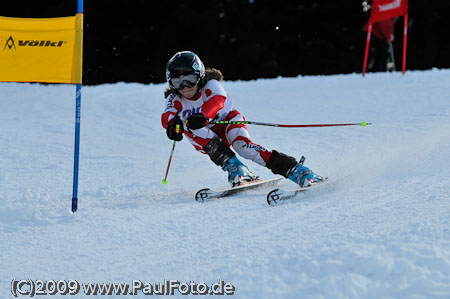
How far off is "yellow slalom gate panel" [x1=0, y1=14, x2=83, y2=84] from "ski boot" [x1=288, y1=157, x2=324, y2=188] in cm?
172

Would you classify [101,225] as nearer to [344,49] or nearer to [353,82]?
[353,82]

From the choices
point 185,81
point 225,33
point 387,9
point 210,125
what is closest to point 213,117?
point 210,125

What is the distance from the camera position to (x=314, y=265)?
87.0 inches

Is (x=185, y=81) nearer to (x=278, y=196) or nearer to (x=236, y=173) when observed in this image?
(x=236, y=173)

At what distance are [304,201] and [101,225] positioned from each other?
50.7 inches

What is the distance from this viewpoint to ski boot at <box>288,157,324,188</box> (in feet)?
13.0

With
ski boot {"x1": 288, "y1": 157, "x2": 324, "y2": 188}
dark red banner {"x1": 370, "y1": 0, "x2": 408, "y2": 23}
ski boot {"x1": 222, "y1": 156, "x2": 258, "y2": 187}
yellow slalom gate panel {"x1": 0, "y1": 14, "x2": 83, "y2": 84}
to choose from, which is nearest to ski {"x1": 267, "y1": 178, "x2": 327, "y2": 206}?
ski boot {"x1": 288, "y1": 157, "x2": 324, "y2": 188}

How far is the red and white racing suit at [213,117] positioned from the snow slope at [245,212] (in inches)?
15.1

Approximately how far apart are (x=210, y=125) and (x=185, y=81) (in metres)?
0.44

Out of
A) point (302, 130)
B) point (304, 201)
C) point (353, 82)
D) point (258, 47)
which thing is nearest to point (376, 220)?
point (304, 201)

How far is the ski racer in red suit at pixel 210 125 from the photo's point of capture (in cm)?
409

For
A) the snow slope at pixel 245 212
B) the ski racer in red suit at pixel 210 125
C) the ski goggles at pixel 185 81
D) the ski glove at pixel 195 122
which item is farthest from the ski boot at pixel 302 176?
the ski goggles at pixel 185 81

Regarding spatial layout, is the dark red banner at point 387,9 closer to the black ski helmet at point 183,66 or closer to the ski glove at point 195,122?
the black ski helmet at point 183,66

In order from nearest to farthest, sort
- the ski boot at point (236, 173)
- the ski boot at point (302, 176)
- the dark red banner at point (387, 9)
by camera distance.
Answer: the ski boot at point (302, 176)
the ski boot at point (236, 173)
the dark red banner at point (387, 9)
